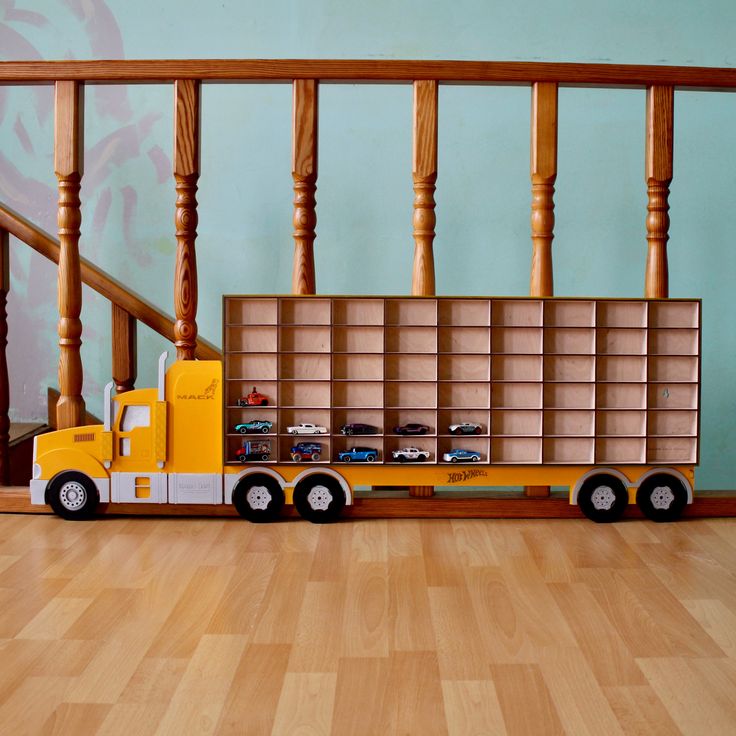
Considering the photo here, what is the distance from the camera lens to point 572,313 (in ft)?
5.52

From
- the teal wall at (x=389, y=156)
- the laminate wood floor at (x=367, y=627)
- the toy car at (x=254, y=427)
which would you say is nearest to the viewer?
the laminate wood floor at (x=367, y=627)

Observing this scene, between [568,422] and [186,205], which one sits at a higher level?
[186,205]

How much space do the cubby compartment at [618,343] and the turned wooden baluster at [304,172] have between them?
21.2 inches

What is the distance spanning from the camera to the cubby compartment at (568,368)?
1685 millimetres

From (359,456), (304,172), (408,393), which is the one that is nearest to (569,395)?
(408,393)

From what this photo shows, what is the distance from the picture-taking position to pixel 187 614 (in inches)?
48.6

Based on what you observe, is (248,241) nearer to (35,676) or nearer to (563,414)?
(563,414)

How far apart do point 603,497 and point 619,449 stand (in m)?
0.09

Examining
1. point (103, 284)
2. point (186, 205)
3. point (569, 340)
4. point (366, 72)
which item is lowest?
point (569, 340)

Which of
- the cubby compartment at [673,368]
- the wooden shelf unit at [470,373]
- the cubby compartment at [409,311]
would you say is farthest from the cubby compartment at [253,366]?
the cubby compartment at [673,368]

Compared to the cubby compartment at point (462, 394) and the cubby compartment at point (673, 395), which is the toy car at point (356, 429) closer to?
the cubby compartment at point (462, 394)

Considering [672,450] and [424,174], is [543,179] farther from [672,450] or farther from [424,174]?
[672,450]

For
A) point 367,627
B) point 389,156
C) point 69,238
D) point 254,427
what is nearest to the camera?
point 367,627

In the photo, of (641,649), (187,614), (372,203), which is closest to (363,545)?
(187,614)
